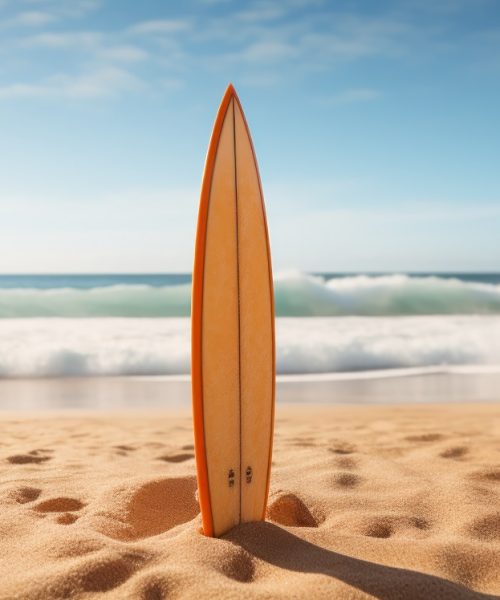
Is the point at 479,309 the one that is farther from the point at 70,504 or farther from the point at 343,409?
the point at 70,504

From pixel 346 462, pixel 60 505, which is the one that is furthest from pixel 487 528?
pixel 60 505

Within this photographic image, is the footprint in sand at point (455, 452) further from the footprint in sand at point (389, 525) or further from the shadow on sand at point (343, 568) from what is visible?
the shadow on sand at point (343, 568)

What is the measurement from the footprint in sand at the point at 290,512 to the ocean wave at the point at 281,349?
5.62 m

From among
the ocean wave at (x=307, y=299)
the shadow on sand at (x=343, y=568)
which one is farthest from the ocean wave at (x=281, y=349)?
the ocean wave at (x=307, y=299)

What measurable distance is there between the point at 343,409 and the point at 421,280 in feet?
66.7

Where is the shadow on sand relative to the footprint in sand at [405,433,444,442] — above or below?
above

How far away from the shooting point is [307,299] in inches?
849

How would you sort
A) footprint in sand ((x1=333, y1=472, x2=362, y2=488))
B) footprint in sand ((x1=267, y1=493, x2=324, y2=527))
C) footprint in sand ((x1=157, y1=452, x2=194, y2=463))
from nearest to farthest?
footprint in sand ((x1=267, y1=493, x2=324, y2=527)) < footprint in sand ((x1=333, y1=472, x2=362, y2=488)) < footprint in sand ((x1=157, y1=452, x2=194, y2=463))

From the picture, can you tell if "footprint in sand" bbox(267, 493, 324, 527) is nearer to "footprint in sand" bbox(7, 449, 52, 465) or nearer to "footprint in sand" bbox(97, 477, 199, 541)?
"footprint in sand" bbox(97, 477, 199, 541)

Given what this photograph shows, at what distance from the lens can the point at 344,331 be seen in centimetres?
1066

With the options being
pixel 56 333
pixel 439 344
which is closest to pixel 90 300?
pixel 56 333

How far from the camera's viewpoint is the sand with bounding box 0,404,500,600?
152cm

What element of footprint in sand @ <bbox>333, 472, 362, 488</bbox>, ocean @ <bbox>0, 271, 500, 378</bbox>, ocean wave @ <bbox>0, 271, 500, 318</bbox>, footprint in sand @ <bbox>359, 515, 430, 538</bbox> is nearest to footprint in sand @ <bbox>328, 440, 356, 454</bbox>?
footprint in sand @ <bbox>333, 472, 362, 488</bbox>

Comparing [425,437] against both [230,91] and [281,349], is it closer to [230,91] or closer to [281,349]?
[230,91]
